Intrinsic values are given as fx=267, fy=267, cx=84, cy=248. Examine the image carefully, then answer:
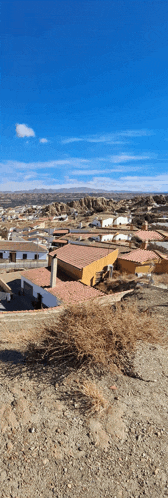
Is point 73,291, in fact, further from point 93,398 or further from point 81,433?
point 81,433

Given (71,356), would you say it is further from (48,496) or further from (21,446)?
(48,496)

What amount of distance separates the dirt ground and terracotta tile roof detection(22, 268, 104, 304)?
6844 millimetres

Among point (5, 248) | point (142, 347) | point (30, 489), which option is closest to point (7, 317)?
point (142, 347)

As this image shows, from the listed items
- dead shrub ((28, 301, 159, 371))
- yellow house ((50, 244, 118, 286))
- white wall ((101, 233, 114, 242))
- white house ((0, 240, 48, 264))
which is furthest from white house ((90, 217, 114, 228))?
dead shrub ((28, 301, 159, 371))

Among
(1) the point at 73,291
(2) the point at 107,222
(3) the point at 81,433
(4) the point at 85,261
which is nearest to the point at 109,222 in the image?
(2) the point at 107,222

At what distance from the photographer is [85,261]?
19766 millimetres

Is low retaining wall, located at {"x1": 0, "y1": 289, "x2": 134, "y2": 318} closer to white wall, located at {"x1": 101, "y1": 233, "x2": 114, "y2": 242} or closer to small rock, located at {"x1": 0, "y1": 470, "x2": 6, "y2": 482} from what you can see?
small rock, located at {"x1": 0, "y1": 470, "x2": 6, "y2": 482}

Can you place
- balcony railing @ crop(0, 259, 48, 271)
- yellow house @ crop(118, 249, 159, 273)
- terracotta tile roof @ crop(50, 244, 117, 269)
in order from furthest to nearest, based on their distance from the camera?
balcony railing @ crop(0, 259, 48, 271), yellow house @ crop(118, 249, 159, 273), terracotta tile roof @ crop(50, 244, 117, 269)

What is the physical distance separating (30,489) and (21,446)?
812 mm

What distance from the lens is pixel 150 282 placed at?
18578mm

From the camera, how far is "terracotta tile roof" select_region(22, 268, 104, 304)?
14.9 metres

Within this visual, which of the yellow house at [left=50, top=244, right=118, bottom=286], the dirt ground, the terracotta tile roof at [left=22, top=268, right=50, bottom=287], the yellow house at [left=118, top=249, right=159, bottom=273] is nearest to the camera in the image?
the dirt ground

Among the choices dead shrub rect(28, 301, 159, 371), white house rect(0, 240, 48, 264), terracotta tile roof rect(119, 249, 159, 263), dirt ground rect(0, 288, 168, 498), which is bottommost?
white house rect(0, 240, 48, 264)

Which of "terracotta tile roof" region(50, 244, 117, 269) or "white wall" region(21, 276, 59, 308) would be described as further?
"terracotta tile roof" region(50, 244, 117, 269)
